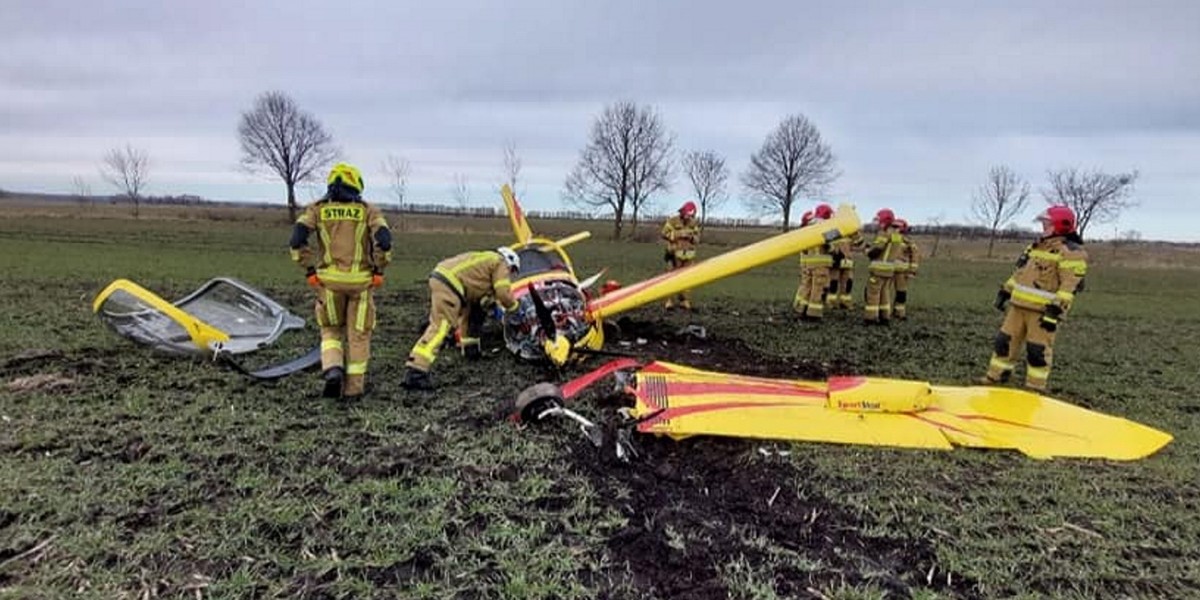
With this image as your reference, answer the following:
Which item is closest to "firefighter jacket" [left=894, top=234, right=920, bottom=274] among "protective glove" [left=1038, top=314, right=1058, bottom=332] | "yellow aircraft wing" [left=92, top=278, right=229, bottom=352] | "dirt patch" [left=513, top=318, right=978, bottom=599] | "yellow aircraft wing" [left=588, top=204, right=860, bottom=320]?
"yellow aircraft wing" [left=588, top=204, right=860, bottom=320]

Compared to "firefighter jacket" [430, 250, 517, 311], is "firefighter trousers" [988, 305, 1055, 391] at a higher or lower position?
lower

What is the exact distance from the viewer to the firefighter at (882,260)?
38.4ft

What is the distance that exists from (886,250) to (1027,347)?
14.3 feet

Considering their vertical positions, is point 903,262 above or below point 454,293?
above

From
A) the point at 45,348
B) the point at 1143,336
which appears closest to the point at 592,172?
the point at 1143,336

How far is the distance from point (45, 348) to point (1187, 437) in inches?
479

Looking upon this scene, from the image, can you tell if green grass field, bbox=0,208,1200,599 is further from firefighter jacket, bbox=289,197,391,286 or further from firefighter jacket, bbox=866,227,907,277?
firefighter jacket, bbox=866,227,907,277

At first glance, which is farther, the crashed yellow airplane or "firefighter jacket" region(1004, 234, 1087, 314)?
"firefighter jacket" region(1004, 234, 1087, 314)

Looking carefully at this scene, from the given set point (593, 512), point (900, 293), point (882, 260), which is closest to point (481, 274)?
point (593, 512)

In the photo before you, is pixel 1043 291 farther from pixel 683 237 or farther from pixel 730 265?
pixel 683 237

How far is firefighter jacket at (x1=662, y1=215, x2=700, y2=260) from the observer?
13.4 meters

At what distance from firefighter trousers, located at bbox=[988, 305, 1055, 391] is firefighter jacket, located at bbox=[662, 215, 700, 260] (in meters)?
6.42

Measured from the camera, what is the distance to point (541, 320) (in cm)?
775

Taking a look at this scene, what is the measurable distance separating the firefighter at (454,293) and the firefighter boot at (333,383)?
2.16 ft
